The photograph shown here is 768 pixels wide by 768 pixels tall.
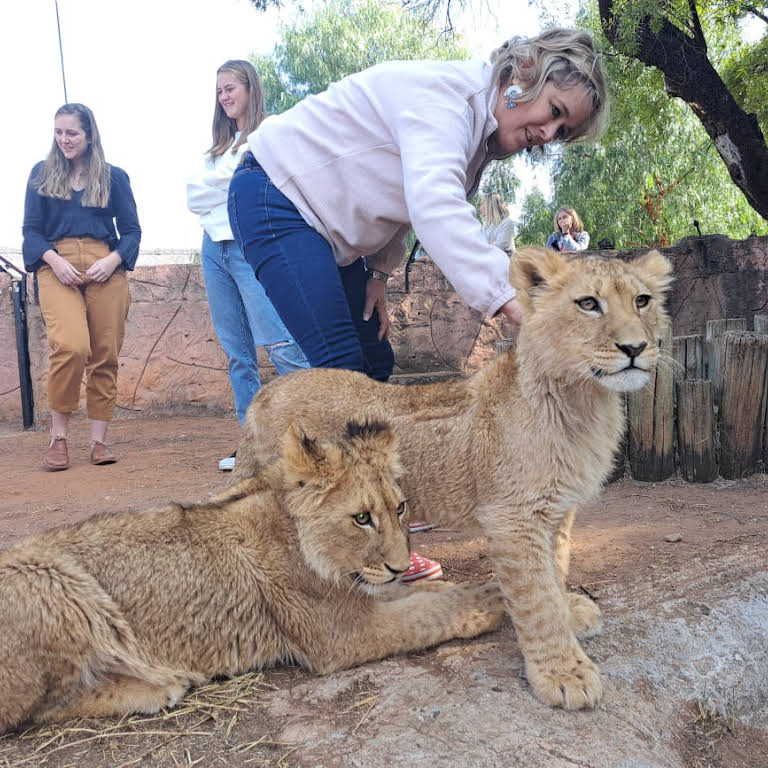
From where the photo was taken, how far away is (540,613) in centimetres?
256

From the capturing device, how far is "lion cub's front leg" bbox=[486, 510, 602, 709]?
246cm

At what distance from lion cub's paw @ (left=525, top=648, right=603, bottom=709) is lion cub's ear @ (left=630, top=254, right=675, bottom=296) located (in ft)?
4.44

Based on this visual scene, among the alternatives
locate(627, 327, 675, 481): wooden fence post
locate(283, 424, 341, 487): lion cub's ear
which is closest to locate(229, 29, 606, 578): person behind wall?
locate(283, 424, 341, 487): lion cub's ear

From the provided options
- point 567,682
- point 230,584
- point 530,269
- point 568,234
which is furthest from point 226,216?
point 568,234

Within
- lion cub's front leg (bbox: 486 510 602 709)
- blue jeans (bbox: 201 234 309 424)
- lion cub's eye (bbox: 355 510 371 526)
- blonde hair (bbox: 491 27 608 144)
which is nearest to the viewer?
lion cub's front leg (bbox: 486 510 602 709)

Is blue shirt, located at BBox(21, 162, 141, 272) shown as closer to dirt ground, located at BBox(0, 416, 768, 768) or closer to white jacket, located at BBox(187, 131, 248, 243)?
white jacket, located at BBox(187, 131, 248, 243)

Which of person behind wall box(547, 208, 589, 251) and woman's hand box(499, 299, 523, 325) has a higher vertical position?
person behind wall box(547, 208, 589, 251)

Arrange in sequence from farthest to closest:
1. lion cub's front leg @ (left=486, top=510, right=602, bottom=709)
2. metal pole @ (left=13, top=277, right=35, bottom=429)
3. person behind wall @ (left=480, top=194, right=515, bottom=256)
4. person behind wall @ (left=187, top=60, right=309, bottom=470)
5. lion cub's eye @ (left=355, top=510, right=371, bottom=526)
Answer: person behind wall @ (left=480, top=194, right=515, bottom=256) < metal pole @ (left=13, top=277, right=35, bottom=429) < person behind wall @ (left=187, top=60, right=309, bottom=470) < lion cub's eye @ (left=355, top=510, right=371, bottom=526) < lion cub's front leg @ (left=486, top=510, right=602, bottom=709)

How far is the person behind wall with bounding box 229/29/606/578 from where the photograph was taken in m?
2.88

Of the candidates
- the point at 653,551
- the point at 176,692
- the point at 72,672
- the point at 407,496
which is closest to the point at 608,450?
the point at 407,496

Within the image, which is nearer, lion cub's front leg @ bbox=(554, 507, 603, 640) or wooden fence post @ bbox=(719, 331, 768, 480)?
lion cub's front leg @ bbox=(554, 507, 603, 640)

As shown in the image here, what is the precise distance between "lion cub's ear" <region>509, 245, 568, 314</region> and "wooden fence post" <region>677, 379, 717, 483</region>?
289 cm

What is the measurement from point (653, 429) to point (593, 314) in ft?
10.0

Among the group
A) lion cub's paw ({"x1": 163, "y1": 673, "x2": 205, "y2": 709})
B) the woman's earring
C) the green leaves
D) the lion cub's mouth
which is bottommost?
lion cub's paw ({"x1": 163, "y1": 673, "x2": 205, "y2": 709})
